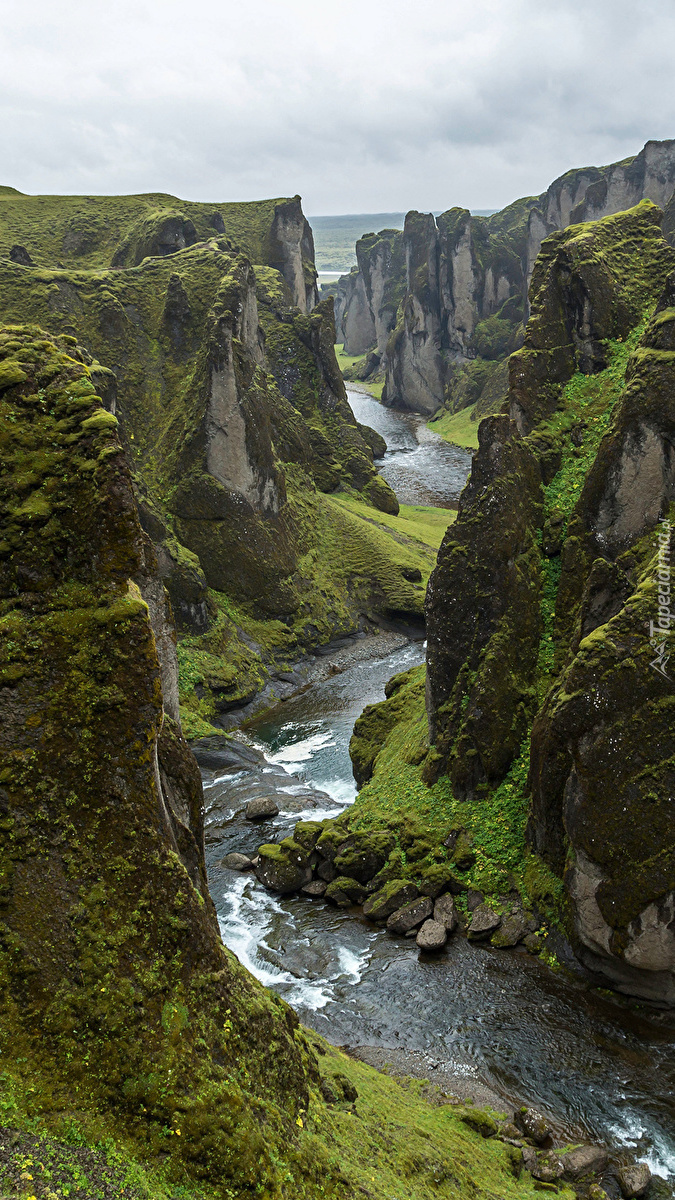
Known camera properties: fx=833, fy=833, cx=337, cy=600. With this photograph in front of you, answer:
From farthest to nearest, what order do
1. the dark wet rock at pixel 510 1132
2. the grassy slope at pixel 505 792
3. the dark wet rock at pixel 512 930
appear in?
the grassy slope at pixel 505 792 < the dark wet rock at pixel 512 930 < the dark wet rock at pixel 510 1132

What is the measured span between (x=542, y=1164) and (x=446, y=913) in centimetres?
926

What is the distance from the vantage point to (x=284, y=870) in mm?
28812

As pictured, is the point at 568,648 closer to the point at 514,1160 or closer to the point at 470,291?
the point at 514,1160

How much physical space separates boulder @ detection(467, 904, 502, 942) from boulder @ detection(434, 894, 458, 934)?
64 cm

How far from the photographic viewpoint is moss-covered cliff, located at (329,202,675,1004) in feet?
68.6

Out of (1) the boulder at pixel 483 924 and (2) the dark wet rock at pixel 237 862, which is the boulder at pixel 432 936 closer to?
(1) the boulder at pixel 483 924

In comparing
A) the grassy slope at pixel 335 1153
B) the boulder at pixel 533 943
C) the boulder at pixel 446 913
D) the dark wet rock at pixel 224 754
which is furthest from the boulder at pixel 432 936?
the dark wet rock at pixel 224 754

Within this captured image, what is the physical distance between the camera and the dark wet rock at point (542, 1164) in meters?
15.9

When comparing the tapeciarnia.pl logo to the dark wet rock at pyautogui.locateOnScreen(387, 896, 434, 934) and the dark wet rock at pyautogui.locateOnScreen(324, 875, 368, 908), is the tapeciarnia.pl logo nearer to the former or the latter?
the dark wet rock at pyautogui.locateOnScreen(387, 896, 434, 934)

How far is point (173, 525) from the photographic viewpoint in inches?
2201

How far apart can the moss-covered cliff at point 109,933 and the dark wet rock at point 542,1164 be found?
482 mm

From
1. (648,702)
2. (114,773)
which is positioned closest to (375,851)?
(648,702)

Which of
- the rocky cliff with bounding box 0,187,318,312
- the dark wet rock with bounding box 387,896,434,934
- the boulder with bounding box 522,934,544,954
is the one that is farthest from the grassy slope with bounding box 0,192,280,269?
the boulder with bounding box 522,934,544,954

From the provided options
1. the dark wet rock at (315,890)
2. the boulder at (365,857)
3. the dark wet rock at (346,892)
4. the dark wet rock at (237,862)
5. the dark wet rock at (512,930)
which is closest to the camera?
the dark wet rock at (512,930)
